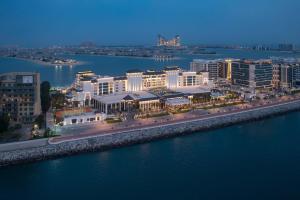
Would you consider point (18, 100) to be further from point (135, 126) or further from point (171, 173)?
point (171, 173)

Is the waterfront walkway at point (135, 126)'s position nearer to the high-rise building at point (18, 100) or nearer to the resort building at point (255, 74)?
the high-rise building at point (18, 100)

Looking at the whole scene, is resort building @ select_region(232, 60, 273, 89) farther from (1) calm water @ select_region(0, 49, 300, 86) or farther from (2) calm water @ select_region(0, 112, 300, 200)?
(1) calm water @ select_region(0, 49, 300, 86)

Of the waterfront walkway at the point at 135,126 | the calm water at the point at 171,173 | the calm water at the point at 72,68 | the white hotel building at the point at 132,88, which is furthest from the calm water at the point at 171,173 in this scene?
the calm water at the point at 72,68

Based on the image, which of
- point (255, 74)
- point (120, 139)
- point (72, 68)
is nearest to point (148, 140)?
point (120, 139)

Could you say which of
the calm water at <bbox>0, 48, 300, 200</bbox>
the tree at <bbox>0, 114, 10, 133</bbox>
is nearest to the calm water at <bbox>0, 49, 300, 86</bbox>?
the tree at <bbox>0, 114, 10, 133</bbox>

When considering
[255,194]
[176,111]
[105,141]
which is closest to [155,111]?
[176,111]

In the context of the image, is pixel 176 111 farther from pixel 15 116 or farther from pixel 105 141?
pixel 15 116
